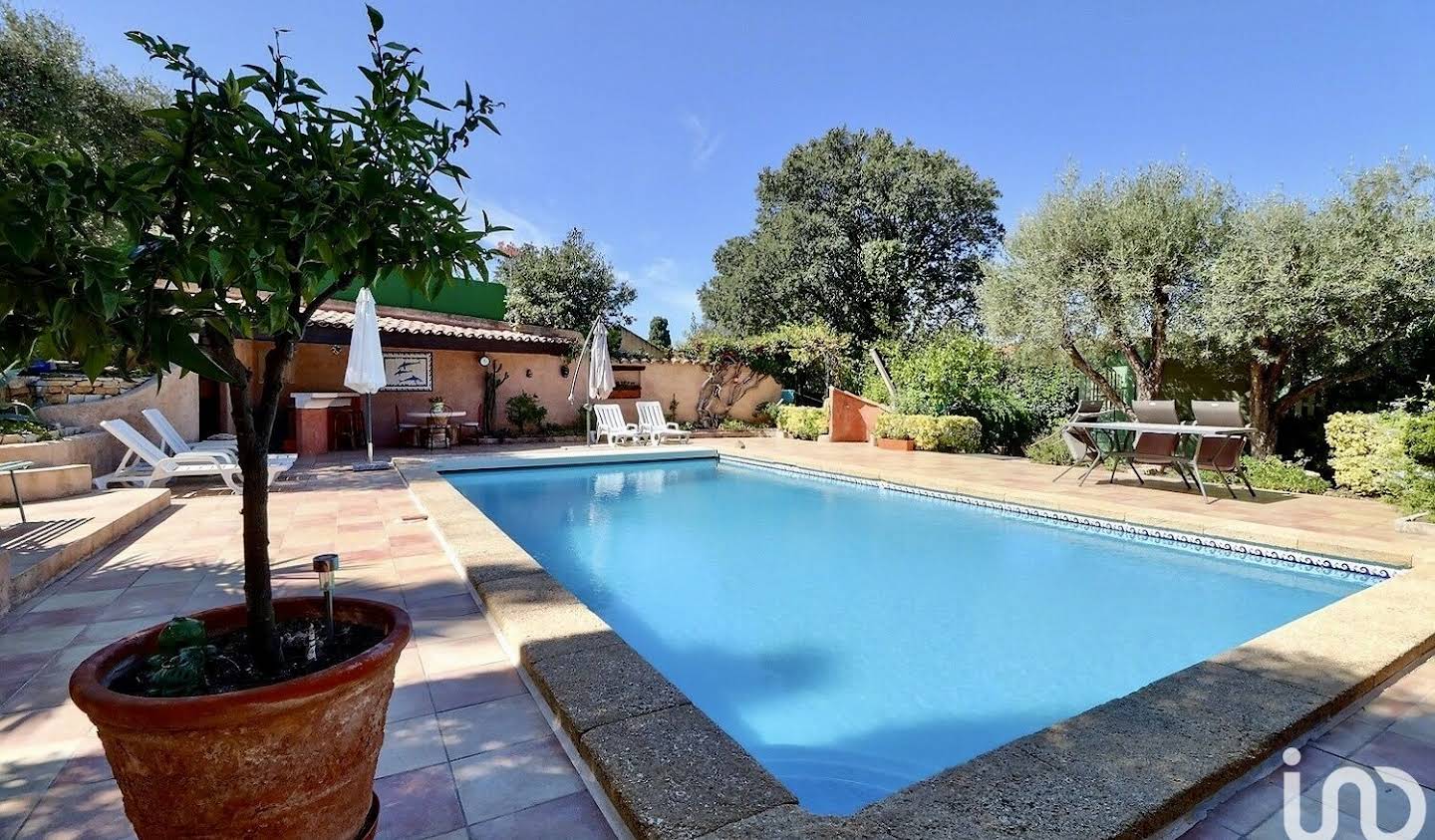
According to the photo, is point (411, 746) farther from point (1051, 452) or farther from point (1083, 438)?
point (1051, 452)

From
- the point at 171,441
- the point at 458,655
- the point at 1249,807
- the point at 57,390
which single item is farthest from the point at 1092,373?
the point at 57,390

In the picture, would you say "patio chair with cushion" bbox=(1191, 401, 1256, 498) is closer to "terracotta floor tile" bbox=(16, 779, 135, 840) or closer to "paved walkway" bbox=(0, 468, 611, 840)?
"paved walkway" bbox=(0, 468, 611, 840)

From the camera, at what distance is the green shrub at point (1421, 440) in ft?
16.6

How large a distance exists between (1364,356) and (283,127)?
11609 mm

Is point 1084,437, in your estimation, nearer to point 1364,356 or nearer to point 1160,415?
point 1160,415

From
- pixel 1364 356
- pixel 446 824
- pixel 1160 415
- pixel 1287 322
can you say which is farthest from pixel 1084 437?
pixel 446 824

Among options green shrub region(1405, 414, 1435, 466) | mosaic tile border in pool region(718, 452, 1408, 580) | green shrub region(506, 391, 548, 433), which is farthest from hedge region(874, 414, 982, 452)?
green shrub region(506, 391, 548, 433)

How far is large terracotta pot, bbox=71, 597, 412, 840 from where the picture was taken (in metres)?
1.29

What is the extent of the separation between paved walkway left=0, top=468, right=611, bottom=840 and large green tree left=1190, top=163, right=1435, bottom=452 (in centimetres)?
986

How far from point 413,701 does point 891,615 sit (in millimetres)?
3274

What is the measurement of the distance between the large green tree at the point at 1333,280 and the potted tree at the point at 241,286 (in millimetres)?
9960

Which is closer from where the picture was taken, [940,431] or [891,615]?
[891,615]

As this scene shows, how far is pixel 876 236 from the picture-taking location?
20734 millimetres

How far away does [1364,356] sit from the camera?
27.1ft
